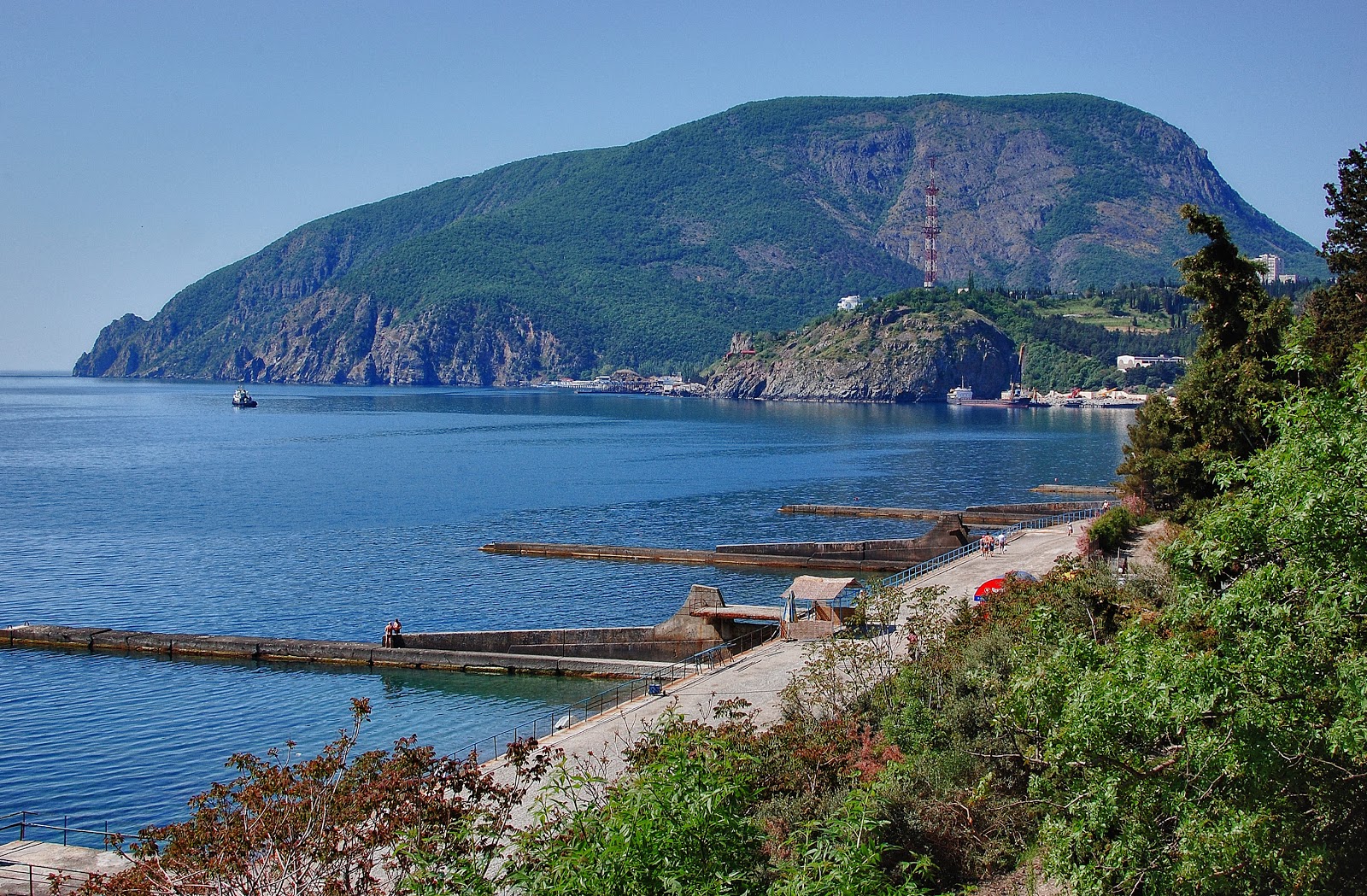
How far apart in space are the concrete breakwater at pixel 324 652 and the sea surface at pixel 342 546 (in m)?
0.65

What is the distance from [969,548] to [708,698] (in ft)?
84.1

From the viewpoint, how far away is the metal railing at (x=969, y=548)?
44.5 m

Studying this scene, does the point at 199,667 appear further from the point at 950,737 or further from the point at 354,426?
the point at 354,426

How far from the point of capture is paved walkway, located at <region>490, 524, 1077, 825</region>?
24.2 m

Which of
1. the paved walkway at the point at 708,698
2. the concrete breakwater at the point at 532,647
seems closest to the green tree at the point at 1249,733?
the paved walkway at the point at 708,698

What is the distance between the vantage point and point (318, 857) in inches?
524

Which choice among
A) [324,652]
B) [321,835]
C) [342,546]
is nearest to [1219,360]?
[321,835]

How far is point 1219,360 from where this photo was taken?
3366 cm

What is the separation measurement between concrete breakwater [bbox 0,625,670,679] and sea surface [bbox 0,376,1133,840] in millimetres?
649

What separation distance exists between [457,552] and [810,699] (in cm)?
4085

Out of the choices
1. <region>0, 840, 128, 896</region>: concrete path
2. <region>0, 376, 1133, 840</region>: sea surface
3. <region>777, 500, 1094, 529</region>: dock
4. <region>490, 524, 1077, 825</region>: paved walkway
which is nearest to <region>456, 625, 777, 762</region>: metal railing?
<region>490, 524, 1077, 825</region>: paved walkway

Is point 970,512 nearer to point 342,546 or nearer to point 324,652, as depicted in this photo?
point 342,546

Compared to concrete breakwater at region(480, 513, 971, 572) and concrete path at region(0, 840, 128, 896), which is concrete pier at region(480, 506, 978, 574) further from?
concrete path at region(0, 840, 128, 896)

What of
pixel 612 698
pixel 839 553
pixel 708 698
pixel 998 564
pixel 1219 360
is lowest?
pixel 612 698
